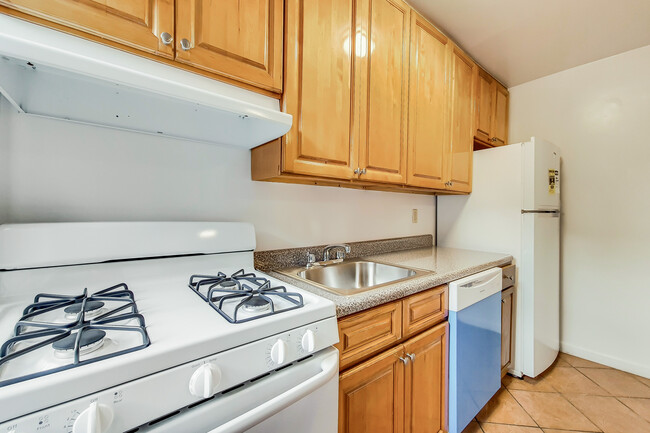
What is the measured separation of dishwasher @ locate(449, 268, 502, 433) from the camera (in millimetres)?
1348

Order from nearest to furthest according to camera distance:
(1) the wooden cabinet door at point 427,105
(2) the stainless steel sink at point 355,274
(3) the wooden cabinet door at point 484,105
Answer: (2) the stainless steel sink at point 355,274 → (1) the wooden cabinet door at point 427,105 → (3) the wooden cabinet door at point 484,105

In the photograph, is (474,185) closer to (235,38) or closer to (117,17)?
(235,38)

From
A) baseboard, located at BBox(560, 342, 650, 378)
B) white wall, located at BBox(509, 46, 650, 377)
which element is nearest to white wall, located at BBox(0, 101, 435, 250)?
white wall, located at BBox(509, 46, 650, 377)

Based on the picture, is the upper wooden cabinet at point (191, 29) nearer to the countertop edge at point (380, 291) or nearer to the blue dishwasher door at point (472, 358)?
the countertop edge at point (380, 291)

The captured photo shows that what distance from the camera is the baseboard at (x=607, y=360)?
81.0 inches

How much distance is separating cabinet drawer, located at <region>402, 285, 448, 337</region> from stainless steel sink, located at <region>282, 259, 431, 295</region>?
0.16 meters

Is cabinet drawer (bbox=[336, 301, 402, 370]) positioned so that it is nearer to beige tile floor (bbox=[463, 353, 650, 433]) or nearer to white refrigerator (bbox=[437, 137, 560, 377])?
beige tile floor (bbox=[463, 353, 650, 433])

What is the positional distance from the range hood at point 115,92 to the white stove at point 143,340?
371 millimetres

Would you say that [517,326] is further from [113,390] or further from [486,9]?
[113,390]

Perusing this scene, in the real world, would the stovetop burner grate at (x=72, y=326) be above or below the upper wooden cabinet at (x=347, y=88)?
below

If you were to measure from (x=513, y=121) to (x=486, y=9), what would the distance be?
4.26 feet

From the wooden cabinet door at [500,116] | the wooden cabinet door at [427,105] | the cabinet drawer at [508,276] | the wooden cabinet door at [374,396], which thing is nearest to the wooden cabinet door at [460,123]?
the wooden cabinet door at [427,105]

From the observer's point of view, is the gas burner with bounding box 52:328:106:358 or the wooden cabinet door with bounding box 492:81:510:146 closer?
the gas burner with bounding box 52:328:106:358

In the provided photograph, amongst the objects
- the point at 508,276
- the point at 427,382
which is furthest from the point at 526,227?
the point at 427,382
